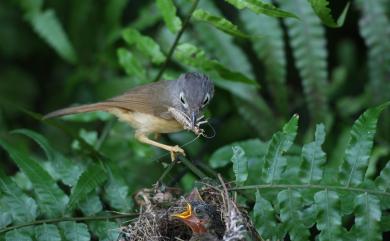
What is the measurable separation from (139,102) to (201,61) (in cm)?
71

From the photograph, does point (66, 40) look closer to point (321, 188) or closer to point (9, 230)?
point (9, 230)

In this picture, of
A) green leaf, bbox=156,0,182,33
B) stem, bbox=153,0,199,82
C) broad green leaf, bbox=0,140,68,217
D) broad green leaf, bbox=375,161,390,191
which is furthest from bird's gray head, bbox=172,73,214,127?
broad green leaf, bbox=375,161,390,191

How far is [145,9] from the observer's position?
5391 millimetres

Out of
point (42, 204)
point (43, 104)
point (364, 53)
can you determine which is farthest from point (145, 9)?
point (42, 204)

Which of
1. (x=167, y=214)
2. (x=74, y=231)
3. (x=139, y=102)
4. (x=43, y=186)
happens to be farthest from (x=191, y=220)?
(x=139, y=102)

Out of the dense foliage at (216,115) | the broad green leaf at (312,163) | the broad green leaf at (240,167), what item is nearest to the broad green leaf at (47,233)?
the dense foliage at (216,115)

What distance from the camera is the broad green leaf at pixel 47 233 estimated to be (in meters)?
3.22

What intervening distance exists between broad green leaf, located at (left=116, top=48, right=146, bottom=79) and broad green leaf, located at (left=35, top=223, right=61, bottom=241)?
1483 millimetres

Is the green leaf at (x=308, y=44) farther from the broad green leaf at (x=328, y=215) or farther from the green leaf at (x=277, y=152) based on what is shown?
the broad green leaf at (x=328, y=215)

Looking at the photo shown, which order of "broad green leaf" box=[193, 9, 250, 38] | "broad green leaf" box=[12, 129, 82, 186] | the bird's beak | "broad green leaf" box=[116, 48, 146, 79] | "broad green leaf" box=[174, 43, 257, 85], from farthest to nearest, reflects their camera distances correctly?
"broad green leaf" box=[116, 48, 146, 79] < "broad green leaf" box=[174, 43, 257, 85] < "broad green leaf" box=[193, 9, 250, 38] < "broad green leaf" box=[12, 129, 82, 186] < the bird's beak

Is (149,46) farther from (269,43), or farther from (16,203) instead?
(16,203)

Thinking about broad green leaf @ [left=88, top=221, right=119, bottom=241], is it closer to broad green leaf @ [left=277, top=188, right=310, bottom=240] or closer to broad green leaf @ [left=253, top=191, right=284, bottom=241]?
broad green leaf @ [left=253, top=191, right=284, bottom=241]

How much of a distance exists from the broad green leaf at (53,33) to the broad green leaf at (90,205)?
6.75ft

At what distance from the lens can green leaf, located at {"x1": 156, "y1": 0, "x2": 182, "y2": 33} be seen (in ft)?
13.1
